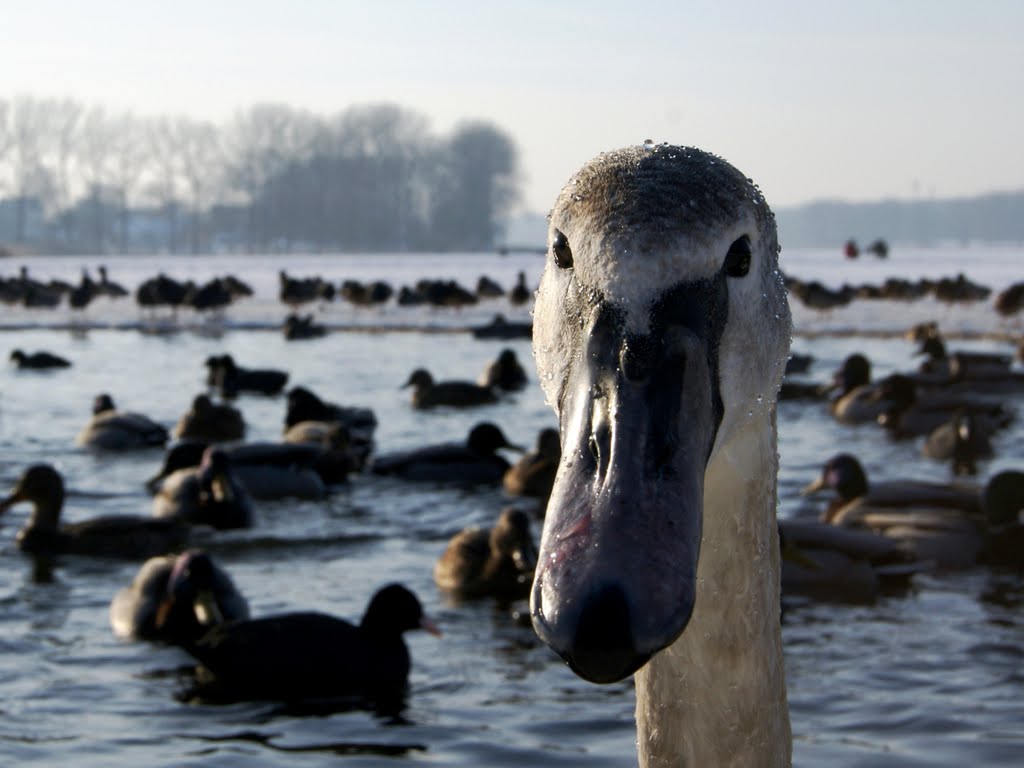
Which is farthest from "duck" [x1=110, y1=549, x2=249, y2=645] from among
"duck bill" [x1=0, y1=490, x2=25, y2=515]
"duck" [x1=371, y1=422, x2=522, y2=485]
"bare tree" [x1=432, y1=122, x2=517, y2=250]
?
"bare tree" [x1=432, y1=122, x2=517, y2=250]

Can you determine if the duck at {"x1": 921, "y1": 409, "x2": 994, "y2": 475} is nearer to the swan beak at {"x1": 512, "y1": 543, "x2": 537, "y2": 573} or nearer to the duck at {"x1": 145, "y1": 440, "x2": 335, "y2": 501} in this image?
the duck at {"x1": 145, "y1": 440, "x2": 335, "y2": 501}

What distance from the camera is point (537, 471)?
11.2m

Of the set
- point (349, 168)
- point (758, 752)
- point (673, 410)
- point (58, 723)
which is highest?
point (349, 168)

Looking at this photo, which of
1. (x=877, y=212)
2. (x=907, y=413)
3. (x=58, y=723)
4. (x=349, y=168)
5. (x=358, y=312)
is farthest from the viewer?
(x=877, y=212)

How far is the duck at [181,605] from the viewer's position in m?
7.26

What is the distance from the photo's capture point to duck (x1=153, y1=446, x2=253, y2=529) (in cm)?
1021

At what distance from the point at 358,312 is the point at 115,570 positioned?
2720 cm

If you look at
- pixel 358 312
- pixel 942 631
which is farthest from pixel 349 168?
pixel 942 631

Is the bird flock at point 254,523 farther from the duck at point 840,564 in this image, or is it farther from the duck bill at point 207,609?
the duck at point 840,564

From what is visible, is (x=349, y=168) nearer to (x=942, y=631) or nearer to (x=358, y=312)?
(x=358, y=312)

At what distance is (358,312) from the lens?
119 feet

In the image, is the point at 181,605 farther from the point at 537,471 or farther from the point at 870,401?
the point at 870,401

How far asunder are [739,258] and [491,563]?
21.9 feet

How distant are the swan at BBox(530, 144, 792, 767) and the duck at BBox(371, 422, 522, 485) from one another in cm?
987
